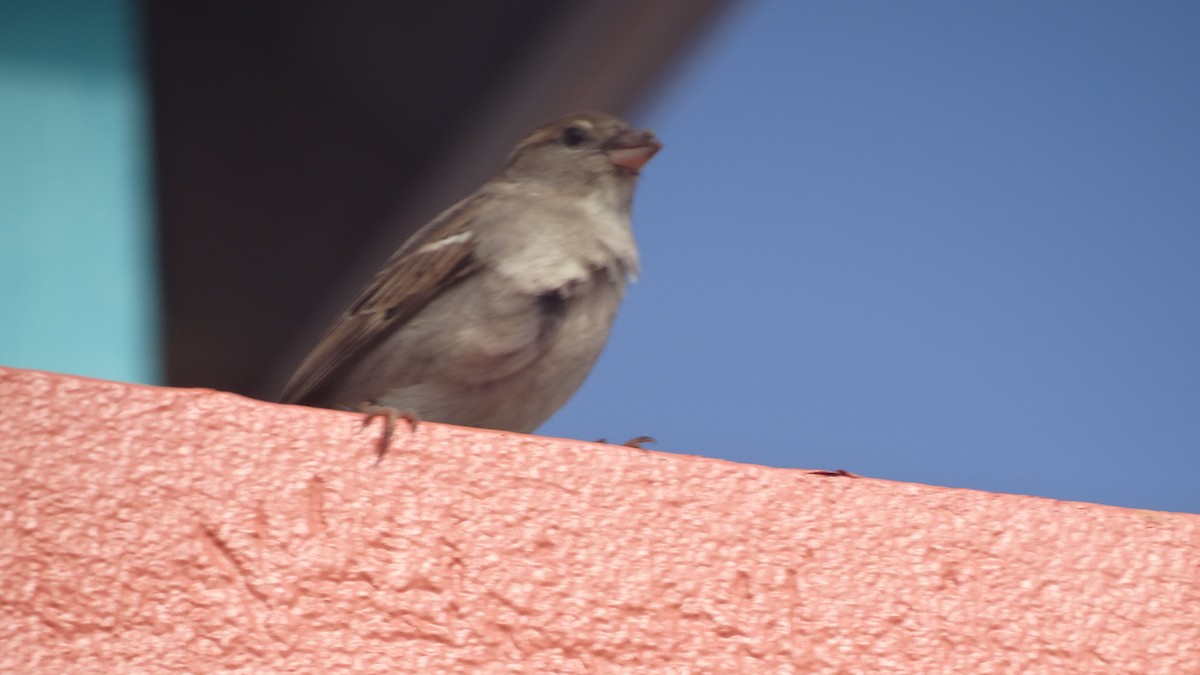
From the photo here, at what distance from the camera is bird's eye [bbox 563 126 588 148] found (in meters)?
2.10

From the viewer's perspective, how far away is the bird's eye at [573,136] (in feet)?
6.88

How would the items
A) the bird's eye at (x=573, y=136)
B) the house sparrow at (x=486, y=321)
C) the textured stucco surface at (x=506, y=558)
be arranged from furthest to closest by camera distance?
the bird's eye at (x=573, y=136)
the house sparrow at (x=486, y=321)
the textured stucco surface at (x=506, y=558)

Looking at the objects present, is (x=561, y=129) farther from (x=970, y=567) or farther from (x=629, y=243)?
(x=970, y=567)

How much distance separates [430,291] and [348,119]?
149 cm

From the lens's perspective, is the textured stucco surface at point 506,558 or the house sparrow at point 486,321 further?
the house sparrow at point 486,321

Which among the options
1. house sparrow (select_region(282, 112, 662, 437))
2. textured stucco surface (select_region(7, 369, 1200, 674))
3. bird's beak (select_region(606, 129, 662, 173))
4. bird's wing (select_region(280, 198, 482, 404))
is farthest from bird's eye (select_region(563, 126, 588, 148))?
textured stucco surface (select_region(7, 369, 1200, 674))

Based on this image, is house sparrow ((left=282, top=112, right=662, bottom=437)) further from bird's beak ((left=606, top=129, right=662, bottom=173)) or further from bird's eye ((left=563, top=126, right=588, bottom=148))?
bird's eye ((left=563, top=126, right=588, bottom=148))

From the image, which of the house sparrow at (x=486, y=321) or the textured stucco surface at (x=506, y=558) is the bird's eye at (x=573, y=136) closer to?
the house sparrow at (x=486, y=321)

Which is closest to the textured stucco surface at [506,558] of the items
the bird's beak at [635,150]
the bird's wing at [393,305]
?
the bird's wing at [393,305]

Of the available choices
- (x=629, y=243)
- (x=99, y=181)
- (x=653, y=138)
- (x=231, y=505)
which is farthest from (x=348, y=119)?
(x=231, y=505)

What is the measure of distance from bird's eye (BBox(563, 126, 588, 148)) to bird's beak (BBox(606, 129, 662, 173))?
0.08 m

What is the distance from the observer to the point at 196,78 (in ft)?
9.73

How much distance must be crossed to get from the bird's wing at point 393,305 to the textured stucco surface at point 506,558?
588mm

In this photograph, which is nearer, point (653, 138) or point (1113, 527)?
point (1113, 527)
